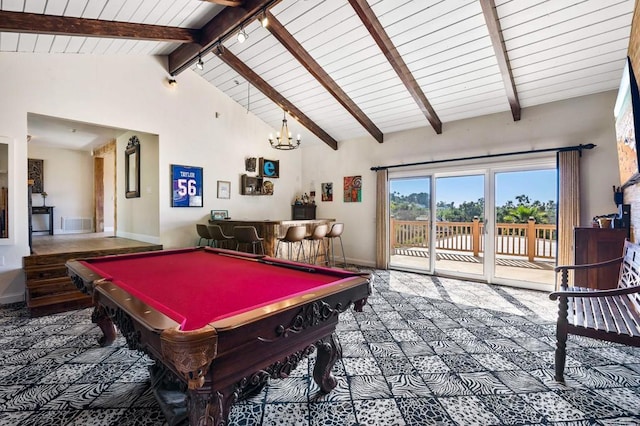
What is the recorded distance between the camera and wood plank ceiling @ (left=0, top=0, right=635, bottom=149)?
125 inches

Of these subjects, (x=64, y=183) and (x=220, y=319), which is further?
(x=64, y=183)

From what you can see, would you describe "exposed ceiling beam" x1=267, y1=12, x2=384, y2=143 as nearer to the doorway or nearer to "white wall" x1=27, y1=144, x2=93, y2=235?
the doorway

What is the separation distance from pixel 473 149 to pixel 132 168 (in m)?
6.50

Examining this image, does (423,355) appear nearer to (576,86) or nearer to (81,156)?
(576,86)

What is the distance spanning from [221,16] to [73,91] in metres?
2.44

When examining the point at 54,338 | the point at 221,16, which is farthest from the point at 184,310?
the point at 221,16

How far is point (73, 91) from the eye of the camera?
14.2 feet

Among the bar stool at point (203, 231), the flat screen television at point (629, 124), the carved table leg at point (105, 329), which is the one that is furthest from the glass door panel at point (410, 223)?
the carved table leg at point (105, 329)

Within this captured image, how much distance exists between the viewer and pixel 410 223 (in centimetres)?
612

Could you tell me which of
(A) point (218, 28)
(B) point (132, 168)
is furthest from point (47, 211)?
(A) point (218, 28)

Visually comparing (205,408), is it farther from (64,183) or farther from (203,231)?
(64,183)

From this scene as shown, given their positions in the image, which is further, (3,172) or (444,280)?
(444,280)

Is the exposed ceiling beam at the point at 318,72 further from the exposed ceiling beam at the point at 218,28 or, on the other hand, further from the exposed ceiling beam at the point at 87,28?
the exposed ceiling beam at the point at 87,28

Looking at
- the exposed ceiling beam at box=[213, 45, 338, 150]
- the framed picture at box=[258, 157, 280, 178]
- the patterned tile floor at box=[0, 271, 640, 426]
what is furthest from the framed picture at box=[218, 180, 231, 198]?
the patterned tile floor at box=[0, 271, 640, 426]
